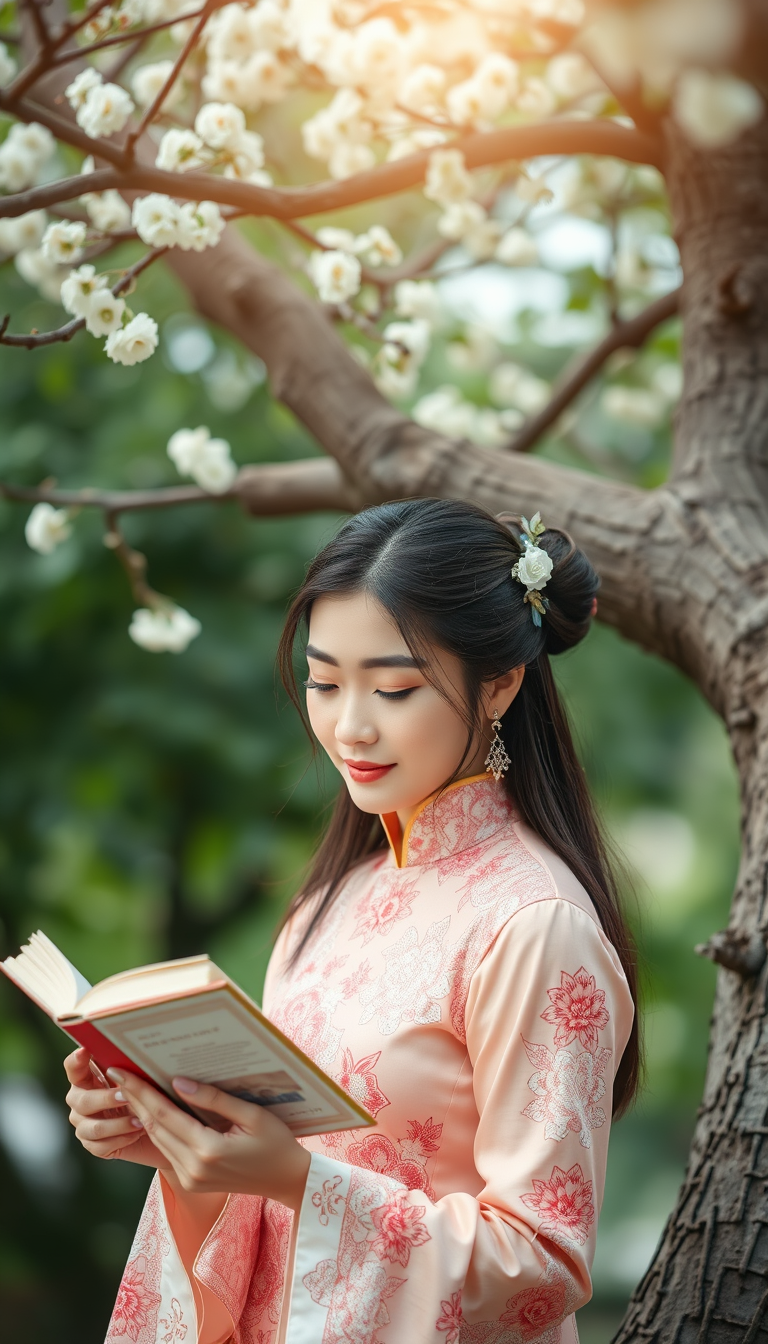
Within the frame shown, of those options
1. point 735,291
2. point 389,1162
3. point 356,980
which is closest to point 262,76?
point 735,291

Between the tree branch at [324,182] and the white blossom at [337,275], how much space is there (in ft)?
0.48

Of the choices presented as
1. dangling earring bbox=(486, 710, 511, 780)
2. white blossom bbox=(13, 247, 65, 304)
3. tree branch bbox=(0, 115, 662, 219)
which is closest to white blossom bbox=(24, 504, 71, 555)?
white blossom bbox=(13, 247, 65, 304)

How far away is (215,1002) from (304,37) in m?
1.88

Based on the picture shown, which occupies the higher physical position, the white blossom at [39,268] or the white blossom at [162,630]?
the white blossom at [39,268]

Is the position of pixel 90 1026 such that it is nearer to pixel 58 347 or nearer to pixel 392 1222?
pixel 392 1222

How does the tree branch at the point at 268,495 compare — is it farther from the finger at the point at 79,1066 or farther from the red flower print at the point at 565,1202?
the red flower print at the point at 565,1202

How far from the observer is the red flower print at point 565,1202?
1259 mm

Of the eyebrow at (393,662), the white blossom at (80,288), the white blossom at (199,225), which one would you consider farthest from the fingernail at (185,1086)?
the white blossom at (199,225)

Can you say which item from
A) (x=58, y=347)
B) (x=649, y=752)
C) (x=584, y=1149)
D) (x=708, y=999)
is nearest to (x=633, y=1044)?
(x=584, y=1149)

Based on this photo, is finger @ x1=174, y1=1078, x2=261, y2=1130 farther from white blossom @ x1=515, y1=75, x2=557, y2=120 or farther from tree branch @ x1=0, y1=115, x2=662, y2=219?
white blossom @ x1=515, y1=75, x2=557, y2=120

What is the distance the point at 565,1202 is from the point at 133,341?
4.07 ft

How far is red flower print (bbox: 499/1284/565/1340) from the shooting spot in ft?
4.22

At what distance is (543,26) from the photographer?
2066 mm

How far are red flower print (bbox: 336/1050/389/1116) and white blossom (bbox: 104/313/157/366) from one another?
1.00m
